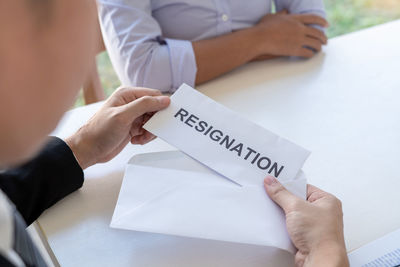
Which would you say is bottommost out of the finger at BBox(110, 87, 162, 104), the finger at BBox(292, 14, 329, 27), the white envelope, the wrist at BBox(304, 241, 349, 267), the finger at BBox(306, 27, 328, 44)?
the white envelope

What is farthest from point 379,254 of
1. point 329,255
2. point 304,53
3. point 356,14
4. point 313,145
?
point 356,14

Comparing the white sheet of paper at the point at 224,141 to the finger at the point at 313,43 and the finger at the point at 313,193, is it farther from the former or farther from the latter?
the finger at the point at 313,43

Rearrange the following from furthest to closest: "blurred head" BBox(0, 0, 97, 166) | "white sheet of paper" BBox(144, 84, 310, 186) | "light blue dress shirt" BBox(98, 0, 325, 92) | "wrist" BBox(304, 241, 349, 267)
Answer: "light blue dress shirt" BBox(98, 0, 325, 92) < "white sheet of paper" BBox(144, 84, 310, 186) < "wrist" BBox(304, 241, 349, 267) < "blurred head" BBox(0, 0, 97, 166)

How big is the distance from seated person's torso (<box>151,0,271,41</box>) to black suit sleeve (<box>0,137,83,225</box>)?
0.53m

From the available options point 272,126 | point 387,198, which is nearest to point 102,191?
point 272,126

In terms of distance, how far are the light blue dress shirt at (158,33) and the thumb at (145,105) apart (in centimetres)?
30

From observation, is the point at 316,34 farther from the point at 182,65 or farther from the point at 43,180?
the point at 43,180

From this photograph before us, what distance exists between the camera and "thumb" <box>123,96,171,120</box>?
30.6 inches

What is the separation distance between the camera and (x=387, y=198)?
28.2 inches

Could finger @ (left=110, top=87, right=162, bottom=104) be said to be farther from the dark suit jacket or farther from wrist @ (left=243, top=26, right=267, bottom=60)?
wrist @ (left=243, top=26, right=267, bottom=60)

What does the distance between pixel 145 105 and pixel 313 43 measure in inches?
22.7

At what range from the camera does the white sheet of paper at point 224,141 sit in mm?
708

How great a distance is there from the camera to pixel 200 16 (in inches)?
46.5

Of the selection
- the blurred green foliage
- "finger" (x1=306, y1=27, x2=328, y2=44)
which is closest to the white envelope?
"finger" (x1=306, y1=27, x2=328, y2=44)
